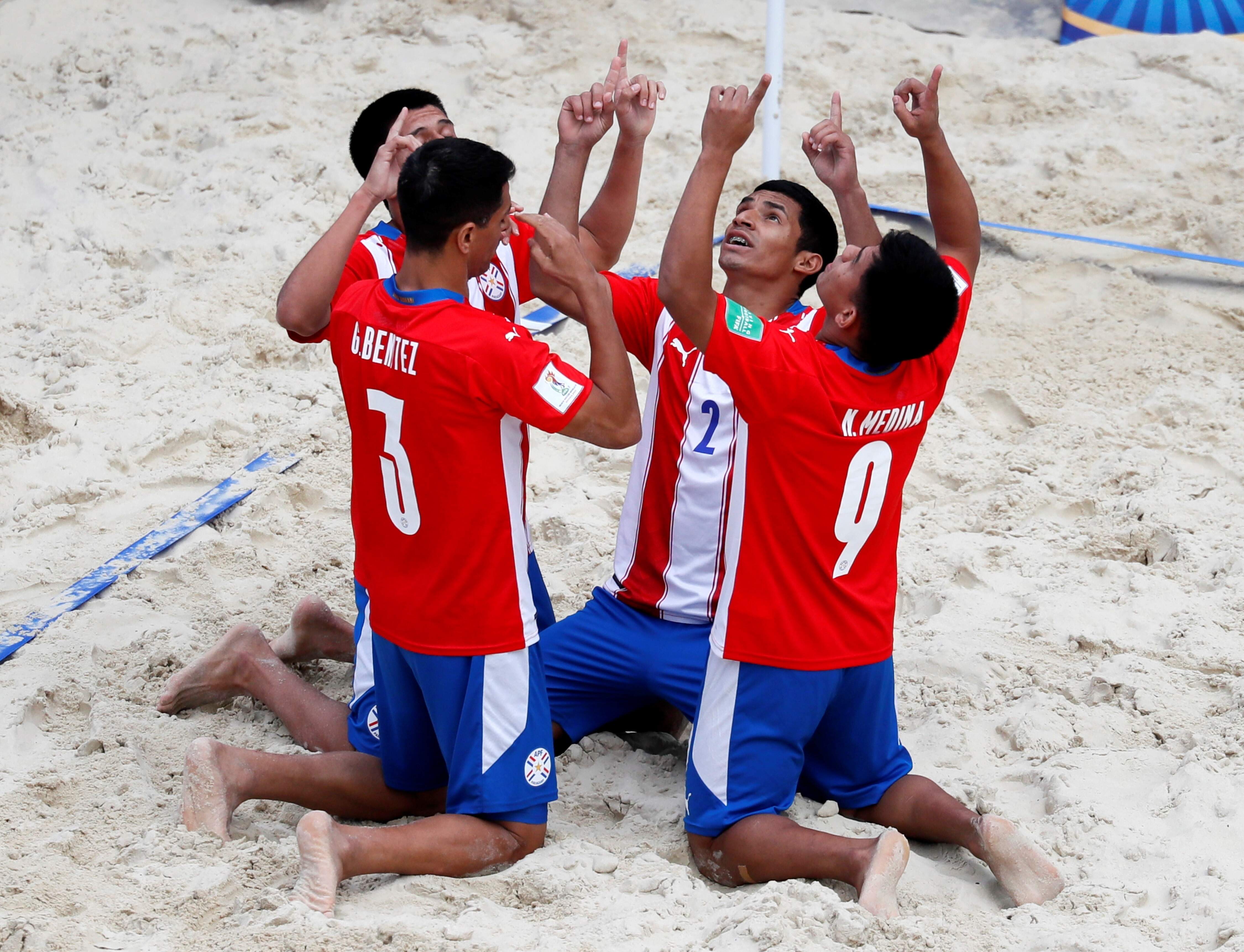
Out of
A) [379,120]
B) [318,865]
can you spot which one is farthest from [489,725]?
[379,120]

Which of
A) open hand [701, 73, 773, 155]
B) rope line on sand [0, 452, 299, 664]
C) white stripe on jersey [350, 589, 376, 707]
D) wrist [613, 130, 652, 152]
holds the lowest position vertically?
rope line on sand [0, 452, 299, 664]

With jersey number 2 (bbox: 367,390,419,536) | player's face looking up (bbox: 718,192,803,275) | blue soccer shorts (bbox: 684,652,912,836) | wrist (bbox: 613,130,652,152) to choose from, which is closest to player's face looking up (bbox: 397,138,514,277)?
jersey number 2 (bbox: 367,390,419,536)

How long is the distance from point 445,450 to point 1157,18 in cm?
681

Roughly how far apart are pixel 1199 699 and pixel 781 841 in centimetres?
147

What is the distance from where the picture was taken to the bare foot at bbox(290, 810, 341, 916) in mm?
2699

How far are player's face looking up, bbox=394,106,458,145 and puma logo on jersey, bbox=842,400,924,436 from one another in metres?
1.44

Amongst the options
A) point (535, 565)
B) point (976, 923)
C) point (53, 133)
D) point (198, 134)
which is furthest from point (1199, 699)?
point (53, 133)

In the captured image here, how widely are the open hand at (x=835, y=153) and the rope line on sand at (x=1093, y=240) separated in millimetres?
3179

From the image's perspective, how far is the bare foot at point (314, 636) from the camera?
12.7ft

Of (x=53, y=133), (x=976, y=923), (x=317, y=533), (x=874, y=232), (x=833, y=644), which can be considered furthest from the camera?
(x=53, y=133)

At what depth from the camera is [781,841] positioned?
9.57 feet

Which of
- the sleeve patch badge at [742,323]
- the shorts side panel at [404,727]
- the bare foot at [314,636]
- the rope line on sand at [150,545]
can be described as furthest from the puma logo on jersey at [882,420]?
the rope line on sand at [150,545]

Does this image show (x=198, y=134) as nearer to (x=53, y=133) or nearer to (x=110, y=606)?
(x=53, y=133)

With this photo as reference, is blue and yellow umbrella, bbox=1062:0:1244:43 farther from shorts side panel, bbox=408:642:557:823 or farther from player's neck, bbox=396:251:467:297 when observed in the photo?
shorts side panel, bbox=408:642:557:823
